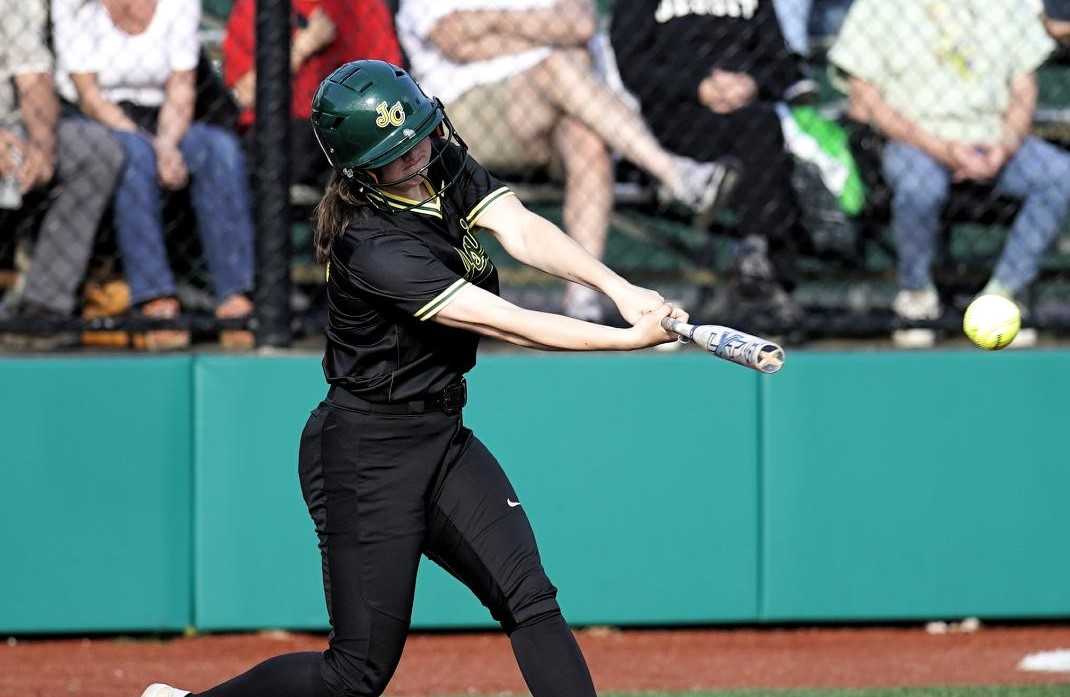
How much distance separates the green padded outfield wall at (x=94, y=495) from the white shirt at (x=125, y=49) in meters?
1.08

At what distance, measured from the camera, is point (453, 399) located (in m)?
3.58

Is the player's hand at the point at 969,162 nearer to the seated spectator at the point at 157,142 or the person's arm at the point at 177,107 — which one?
the seated spectator at the point at 157,142

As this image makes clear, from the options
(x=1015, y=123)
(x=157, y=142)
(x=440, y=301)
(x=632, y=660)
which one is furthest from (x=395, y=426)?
(x=1015, y=123)

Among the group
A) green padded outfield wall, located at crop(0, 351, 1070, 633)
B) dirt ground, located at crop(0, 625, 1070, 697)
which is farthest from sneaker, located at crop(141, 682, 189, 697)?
green padded outfield wall, located at crop(0, 351, 1070, 633)

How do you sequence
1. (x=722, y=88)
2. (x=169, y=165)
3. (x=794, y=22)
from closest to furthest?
Answer: (x=169, y=165) → (x=722, y=88) → (x=794, y=22)

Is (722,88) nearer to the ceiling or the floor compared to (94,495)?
nearer to the ceiling

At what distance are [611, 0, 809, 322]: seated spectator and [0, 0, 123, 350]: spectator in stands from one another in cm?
207

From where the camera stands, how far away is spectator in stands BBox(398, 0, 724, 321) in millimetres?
5719

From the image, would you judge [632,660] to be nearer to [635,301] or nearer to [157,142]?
[635,301]

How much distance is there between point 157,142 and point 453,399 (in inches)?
96.7

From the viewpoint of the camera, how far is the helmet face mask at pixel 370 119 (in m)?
3.35

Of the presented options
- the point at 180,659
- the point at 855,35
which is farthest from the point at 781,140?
the point at 180,659

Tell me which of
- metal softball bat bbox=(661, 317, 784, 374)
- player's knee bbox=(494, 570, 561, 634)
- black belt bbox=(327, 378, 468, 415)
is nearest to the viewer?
metal softball bat bbox=(661, 317, 784, 374)

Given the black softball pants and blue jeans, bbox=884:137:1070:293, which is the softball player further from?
blue jeans, bbox=884:137:1070:293
